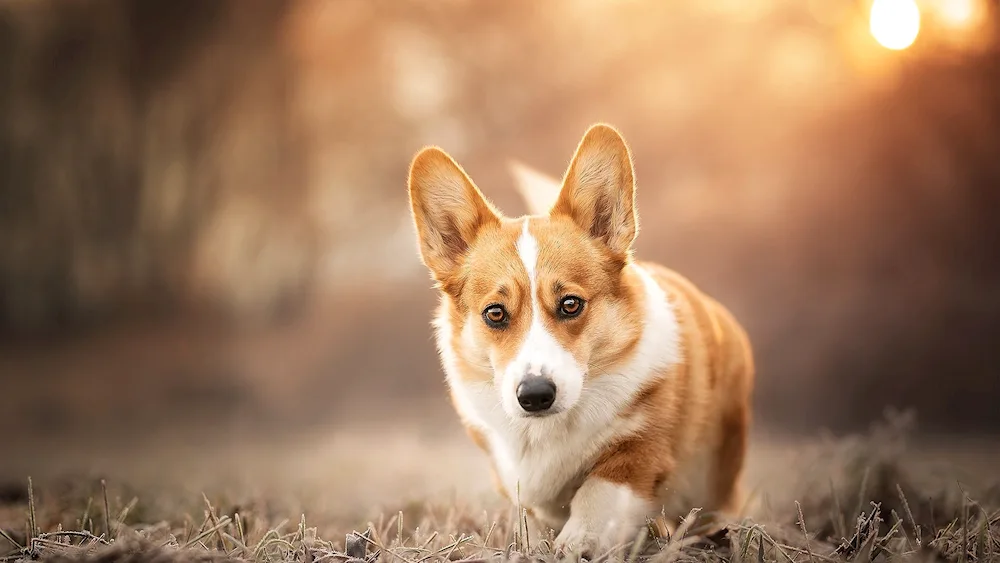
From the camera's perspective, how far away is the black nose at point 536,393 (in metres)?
2.12

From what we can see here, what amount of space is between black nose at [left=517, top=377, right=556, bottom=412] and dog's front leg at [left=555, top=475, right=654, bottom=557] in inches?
11.8

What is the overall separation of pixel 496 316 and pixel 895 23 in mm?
3981

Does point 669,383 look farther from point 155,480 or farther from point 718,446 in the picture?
point 155,480

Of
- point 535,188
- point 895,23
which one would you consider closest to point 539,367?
point 535,188

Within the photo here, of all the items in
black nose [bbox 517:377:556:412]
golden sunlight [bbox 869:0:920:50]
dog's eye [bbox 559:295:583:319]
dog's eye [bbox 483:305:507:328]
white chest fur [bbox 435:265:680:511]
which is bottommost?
white chest fur [bbox 435:265:680:511]

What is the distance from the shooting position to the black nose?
83.4 inches

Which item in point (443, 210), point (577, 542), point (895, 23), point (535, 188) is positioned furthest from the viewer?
point (895, 23)

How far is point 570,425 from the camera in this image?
240 cm

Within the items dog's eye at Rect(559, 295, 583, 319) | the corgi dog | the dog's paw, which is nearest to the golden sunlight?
the corgi dog

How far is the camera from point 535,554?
1933 mm

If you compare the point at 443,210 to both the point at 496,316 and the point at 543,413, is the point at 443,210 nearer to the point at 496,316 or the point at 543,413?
the point at 496,316

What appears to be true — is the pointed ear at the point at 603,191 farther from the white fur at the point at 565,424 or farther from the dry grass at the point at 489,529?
the dry grass at the point at 489,529

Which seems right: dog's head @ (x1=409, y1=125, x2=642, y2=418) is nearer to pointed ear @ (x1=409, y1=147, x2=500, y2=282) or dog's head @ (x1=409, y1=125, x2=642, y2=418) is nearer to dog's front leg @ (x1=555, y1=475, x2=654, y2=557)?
pointed ear @ (x1=409, y1=147, x2=500, y2=282)

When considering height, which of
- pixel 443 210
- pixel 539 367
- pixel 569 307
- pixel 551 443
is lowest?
pixel 551 443
